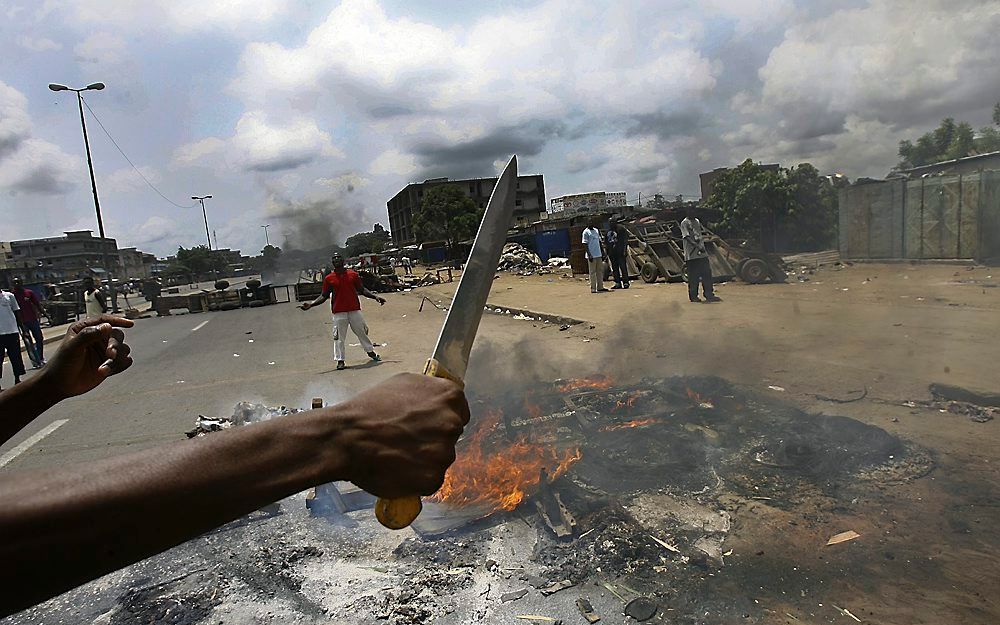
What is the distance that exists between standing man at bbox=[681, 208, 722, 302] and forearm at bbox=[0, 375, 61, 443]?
37.8 ft

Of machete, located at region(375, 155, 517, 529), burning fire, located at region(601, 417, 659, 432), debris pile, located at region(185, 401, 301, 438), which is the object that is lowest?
burning fire, located at region(601, 417, 659, 432)

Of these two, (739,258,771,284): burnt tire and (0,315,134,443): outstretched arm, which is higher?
(0,315,134,443): outstretched arm

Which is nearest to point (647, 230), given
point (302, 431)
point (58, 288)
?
point (302, 431)

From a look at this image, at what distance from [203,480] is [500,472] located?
3817 millimetres

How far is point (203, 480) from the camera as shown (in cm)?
91

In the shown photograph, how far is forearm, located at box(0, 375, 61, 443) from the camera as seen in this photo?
1766mm

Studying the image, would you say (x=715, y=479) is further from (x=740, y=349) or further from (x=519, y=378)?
(x=740, y=349)

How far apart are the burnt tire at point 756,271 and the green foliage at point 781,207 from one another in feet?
28.2

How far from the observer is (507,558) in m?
3.52

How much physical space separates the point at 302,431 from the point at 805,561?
3.25 meters

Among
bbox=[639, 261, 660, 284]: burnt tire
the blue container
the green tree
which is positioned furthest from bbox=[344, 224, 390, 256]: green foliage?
bbox=[639, 261, 660, 284]: burnt tire

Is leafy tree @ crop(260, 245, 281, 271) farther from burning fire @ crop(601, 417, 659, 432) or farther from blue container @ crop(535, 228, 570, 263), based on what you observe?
burning fire @ crop(601, 417, 659, 432)

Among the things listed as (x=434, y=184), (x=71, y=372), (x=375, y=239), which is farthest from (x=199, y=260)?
(x=71, y=372)

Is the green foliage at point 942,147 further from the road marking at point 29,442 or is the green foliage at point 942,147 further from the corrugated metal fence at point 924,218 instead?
the road marking at point 29,442
